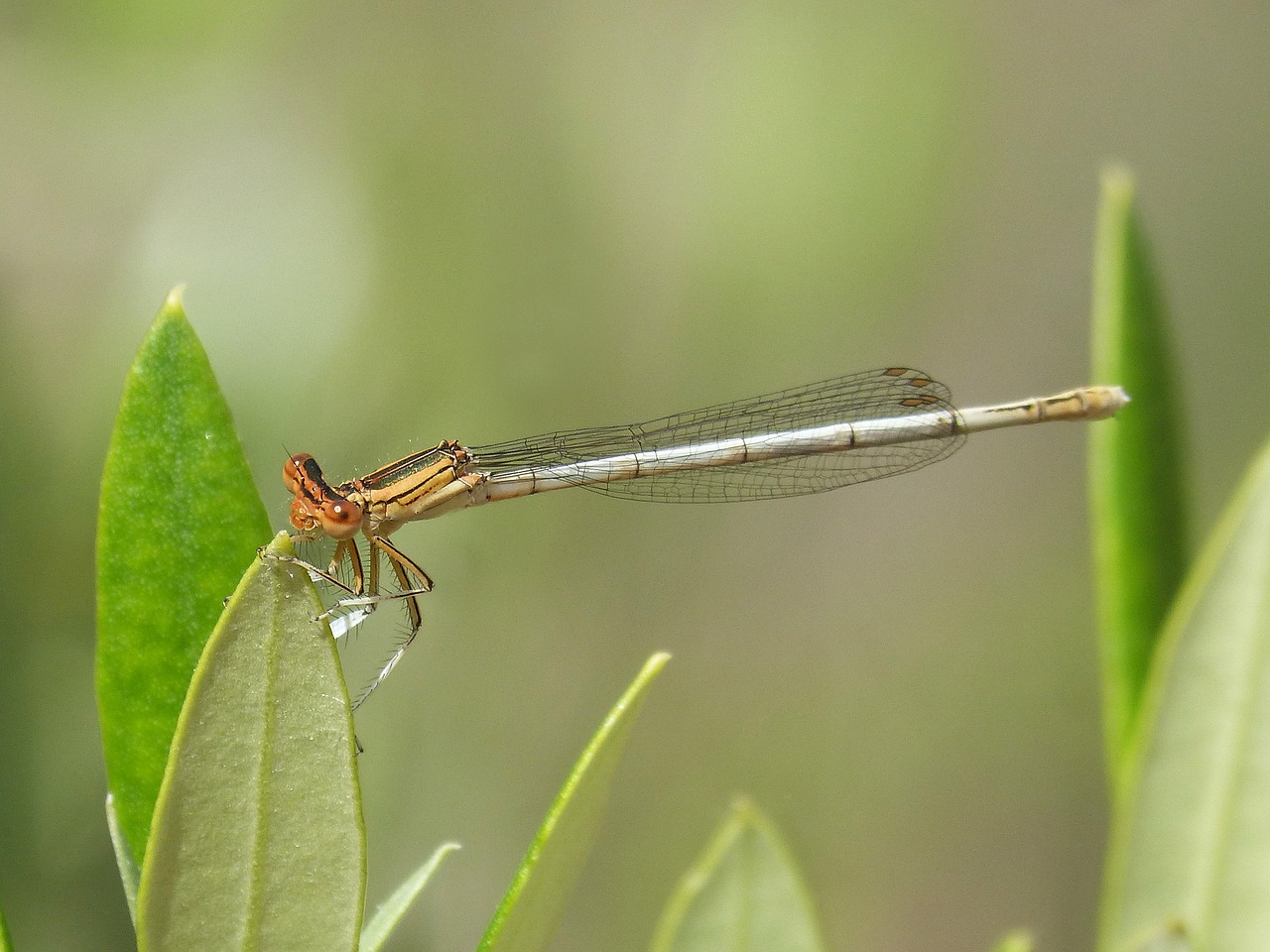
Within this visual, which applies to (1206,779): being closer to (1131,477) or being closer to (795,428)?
(1131,477)

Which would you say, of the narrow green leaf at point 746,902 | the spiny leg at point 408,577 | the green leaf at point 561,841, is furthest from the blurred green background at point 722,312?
the green leaf at point 561,841

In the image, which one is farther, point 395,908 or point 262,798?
point 395,908

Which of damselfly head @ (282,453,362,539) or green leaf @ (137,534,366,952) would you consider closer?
green leaf @ (137,534,366,952)

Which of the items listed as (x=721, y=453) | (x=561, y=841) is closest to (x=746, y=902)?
(x=561, y=841)

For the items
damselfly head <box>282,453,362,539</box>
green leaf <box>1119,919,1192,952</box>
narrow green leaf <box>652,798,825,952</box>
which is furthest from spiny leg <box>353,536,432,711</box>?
green leaf <box>1119,919,1192,952</box>

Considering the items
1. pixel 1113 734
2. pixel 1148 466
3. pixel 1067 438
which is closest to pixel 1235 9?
pixel 1067 438

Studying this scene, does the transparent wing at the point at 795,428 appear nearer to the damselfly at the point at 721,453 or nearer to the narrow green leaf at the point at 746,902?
the damselfly at the point at 721,453

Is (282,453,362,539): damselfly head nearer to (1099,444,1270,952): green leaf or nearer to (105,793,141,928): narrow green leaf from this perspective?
(105,793,141,928): narrow green leaf
